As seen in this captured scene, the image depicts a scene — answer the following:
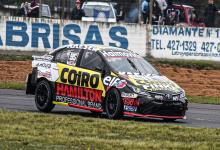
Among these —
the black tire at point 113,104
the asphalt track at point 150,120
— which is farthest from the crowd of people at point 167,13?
the black tire at point 113,104

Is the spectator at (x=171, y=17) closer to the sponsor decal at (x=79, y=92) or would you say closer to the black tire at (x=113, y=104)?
the sponsor decal at (x=79, y=92)

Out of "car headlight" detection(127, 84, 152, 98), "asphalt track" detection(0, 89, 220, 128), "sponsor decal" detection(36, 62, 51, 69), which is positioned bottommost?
"asphalt track" detection(0, 89, 220, 128)

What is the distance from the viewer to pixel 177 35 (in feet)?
104

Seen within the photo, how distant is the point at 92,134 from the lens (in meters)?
14.7

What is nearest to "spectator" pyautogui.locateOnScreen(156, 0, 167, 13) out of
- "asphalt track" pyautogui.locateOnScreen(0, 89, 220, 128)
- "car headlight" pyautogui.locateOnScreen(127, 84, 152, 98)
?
"asphalt track" pyautogui.locateOnScreen(0, 89, 220, 128)

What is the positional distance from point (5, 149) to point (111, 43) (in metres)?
19.6

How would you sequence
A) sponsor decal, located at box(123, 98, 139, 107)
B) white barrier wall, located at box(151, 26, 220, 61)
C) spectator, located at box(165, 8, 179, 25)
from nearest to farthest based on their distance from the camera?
sponsor decal, located at box(123, 98, 139, 107) → white barrier wall, located at box(151, 26, 220, 61) → spectator, located at box(165, 8, 179, 25)

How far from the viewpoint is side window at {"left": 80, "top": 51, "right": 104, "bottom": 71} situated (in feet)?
60.5

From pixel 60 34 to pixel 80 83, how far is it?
45.4 feet

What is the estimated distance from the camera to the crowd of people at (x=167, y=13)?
3216cm

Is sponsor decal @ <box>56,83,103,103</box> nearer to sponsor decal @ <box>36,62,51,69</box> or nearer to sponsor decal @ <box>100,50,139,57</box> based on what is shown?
sponsor decal @ <box>36,62,51,69</box>

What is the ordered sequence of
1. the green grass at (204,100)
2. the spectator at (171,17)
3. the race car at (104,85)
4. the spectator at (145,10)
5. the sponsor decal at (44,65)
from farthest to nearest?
1. the spectator at (171,17)
2. the spectator at (145,10)
3. the green grass at (204,100)
4. the sponsor decal at (44,65)
5. the race car at (104,85)

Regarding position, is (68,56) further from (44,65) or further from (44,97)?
(44,97)

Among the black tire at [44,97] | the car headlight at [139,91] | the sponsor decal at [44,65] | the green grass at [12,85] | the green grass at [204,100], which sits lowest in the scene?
the green grass at [204,100]
